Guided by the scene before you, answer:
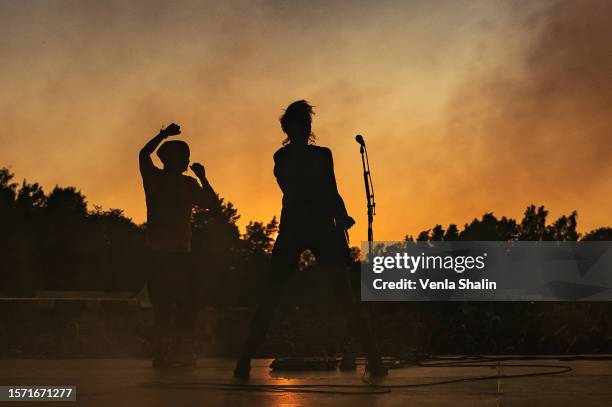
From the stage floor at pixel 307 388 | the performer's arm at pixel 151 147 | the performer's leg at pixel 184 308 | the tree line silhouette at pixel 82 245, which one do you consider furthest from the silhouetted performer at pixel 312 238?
the tree line silhouette at pixel 82 245

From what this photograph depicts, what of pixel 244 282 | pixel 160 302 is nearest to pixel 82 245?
pixel 244 282

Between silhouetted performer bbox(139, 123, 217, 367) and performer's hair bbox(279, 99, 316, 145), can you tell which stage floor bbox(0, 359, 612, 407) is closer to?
silhouetted performer bbox(139, 123, 217, 367)

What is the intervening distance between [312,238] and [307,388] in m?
1.55

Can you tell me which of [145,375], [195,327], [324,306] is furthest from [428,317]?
[145,375]

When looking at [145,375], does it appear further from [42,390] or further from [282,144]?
[282,144]

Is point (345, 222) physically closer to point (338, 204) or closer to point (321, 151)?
point (338, 204)

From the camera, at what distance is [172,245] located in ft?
29.8

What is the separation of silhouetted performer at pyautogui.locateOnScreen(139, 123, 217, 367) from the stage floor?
13.4 inches

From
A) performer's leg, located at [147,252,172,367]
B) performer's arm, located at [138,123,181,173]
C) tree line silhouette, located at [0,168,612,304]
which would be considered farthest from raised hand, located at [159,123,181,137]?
tree line silhouette, located at [0,168,612,304]

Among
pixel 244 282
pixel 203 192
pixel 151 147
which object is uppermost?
pixel 244 282

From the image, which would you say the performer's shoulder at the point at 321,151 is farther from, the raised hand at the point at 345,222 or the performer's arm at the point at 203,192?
the performer's arm at the point at 203,192

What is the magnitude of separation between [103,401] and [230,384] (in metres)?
1.46

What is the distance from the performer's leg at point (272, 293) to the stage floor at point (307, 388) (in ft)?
0.80

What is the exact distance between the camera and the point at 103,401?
5332 mm
